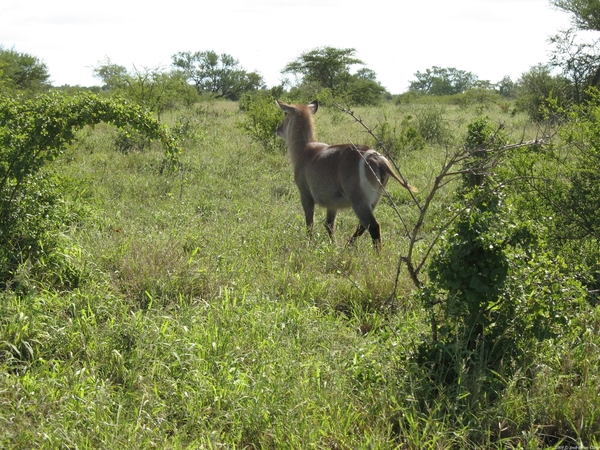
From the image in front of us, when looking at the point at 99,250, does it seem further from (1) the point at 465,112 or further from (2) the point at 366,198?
(1) the point at 465,112

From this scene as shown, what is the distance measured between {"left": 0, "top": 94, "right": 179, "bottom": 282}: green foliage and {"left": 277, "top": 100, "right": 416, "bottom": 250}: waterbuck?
2.08 meters

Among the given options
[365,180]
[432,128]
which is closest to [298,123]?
[365,180]

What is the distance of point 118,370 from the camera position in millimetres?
2766

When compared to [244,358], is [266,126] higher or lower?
higher

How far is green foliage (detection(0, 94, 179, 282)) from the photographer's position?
3.72 metres

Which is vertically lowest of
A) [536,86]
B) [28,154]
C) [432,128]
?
[28,154]

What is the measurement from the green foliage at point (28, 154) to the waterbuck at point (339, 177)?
2.08m

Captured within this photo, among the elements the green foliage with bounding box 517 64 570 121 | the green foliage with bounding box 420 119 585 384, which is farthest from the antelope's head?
the green foliage with bounding box 517 64 570 121

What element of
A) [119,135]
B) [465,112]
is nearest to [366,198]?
[119,135]

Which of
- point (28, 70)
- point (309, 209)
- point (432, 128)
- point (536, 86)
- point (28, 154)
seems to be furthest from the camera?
point (28, 70)

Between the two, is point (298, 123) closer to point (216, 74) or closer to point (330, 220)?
point (330, 220)

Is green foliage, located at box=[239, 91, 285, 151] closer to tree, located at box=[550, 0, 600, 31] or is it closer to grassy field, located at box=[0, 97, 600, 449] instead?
grassy field, located at box=[0, 97, 600, 449]

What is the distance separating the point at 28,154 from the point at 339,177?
101 inches

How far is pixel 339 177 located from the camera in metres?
5.13
